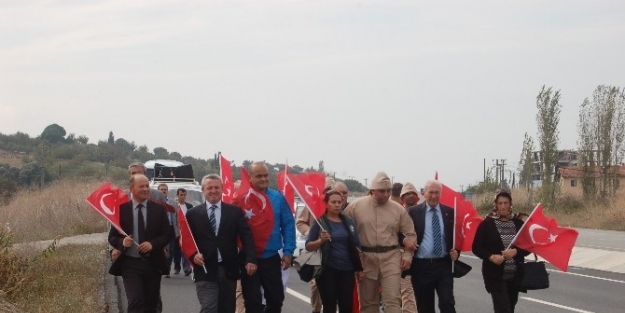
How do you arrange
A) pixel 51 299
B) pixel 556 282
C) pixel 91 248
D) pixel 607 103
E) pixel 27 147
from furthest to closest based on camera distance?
1. pixel 27 147
2. pixel 607 103
3. pixel 91 248
4. pixel 556 282
5. pixel 51 299

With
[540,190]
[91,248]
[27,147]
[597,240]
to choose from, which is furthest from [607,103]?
[27,147]

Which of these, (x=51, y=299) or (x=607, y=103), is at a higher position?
(x=607, y=103)

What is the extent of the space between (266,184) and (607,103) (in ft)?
173

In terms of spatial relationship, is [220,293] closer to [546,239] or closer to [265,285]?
[265,285]

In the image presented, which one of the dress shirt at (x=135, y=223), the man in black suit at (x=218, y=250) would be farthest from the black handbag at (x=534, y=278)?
the dress shirt at (x=135, y=223)

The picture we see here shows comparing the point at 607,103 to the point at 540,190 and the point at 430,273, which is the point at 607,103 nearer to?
the point at 540,190

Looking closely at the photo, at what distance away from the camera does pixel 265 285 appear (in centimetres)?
1081

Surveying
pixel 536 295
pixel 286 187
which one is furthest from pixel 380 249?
pixel 536 295

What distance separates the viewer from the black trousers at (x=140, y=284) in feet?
36.3

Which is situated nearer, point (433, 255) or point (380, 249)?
point (380, 249)

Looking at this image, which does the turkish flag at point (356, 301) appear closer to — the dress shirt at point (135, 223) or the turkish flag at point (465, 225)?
the turkish flag at point (465, 225)

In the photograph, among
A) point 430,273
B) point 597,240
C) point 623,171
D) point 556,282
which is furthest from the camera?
point 623,171

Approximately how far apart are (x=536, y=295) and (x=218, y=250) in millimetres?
8189

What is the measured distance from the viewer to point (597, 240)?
112 ft
